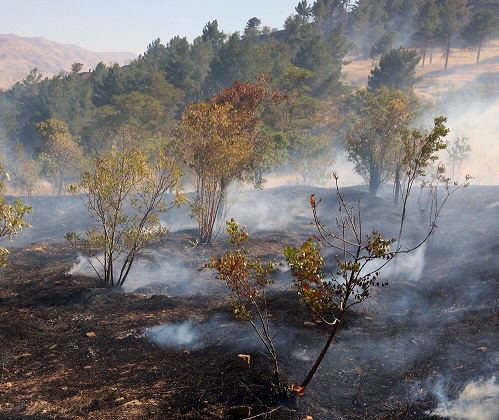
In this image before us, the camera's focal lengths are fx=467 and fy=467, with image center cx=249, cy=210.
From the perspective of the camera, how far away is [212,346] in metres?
14.0

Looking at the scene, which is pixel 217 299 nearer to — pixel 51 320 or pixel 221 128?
pixel 51 320

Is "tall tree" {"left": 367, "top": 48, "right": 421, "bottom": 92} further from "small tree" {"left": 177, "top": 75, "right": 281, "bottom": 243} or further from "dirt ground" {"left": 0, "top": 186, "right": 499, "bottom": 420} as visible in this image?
"dirt ground" {"left": 0, "top": 186, "right": 499, "bottom": 420}

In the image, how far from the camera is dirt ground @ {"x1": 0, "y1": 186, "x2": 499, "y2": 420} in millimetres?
10766

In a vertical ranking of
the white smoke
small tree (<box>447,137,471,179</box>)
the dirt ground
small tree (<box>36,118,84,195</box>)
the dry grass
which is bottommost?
the dirt ground

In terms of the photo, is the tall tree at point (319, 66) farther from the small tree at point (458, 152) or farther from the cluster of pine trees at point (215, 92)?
the small tree at point (458, 152)

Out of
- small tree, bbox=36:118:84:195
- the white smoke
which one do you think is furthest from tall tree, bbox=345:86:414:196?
small tree, bbox=36:118:84:195

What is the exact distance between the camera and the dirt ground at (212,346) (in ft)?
35.3

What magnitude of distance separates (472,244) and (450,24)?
86.0 meters

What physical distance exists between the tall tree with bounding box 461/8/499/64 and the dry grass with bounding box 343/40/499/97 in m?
6.90

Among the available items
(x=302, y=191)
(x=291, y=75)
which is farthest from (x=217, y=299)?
(x=291, y=75)

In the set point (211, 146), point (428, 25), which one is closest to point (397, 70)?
point (428, 25)

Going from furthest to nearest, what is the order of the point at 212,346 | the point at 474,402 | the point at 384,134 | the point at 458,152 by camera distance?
the point at 458,152 < the point at 384,134 < the point at 212,346 < the point at 474,402

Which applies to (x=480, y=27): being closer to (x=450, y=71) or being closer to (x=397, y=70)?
(x=450, y=71)

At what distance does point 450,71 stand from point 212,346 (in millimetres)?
111291
